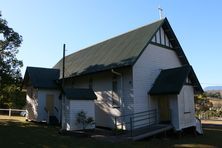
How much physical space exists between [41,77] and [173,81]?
1478 centimetres

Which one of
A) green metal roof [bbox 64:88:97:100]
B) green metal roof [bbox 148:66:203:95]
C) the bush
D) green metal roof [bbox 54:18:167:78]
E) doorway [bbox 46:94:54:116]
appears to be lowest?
the bush

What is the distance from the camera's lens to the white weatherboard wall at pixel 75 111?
1908 cm

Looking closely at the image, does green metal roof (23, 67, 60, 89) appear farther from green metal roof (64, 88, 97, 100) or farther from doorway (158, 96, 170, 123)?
doorway (158, 96, 170, 123)

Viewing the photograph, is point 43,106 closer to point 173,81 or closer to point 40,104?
point 40,104

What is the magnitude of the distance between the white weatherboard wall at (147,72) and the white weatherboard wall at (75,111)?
3682 mm

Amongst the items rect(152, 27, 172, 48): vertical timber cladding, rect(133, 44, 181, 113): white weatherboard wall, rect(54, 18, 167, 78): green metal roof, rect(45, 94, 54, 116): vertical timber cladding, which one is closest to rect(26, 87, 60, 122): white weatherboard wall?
rect(45, 94, 54, 116): vertical timber cladding

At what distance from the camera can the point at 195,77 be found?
19.7 m

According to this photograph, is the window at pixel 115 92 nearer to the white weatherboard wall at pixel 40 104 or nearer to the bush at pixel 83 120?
the bush at pixel 83 120

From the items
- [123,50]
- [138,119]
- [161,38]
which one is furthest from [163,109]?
[161,38]

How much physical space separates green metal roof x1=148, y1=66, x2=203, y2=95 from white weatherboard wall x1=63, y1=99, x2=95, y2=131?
4.69 m

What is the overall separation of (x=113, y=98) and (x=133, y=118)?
2.71m

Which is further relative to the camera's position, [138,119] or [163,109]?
[163,109]

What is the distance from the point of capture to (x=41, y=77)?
2759 centimetres

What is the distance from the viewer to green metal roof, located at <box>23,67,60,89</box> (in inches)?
1043
